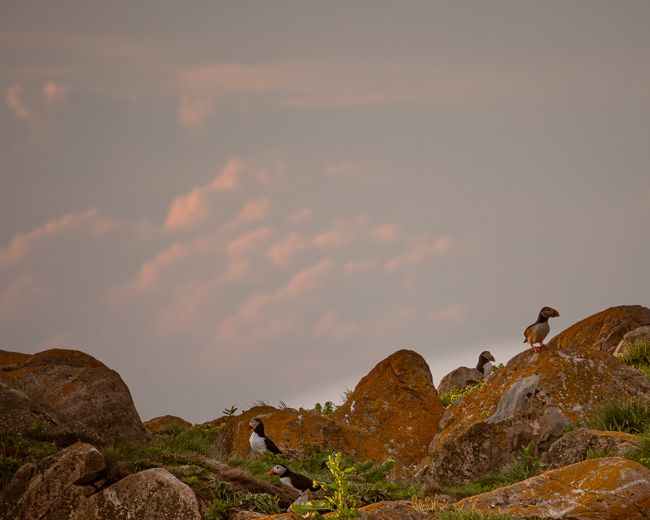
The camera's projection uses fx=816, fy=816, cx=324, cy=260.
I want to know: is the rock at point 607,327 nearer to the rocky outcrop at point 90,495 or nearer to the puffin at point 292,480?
the puffin at point 292,480

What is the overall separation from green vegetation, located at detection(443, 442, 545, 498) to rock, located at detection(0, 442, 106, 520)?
7.18m

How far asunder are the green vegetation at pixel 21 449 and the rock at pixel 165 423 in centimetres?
1444

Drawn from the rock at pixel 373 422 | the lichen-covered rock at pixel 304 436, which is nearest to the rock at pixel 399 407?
the rock at pixel 373 422

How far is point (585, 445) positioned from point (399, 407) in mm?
10813

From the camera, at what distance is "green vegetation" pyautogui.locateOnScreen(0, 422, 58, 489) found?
14.6 meters

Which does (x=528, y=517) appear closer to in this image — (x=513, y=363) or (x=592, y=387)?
(x=592, y=387)

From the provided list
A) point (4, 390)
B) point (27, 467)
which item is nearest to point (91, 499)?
point (27, 467)

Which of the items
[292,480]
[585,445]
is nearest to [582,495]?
[585,445]

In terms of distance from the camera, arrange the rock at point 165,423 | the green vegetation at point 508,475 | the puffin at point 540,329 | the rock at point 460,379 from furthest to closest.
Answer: the rock at point 460,379, the rock at point 165,423, the puffin at point 540,329, the green vegetation at point 508,475

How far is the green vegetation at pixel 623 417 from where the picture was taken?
57.2ft

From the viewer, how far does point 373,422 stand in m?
25.9

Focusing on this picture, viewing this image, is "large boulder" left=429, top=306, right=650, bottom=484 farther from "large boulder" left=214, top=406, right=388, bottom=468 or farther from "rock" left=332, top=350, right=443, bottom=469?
"large boulder" left=214, top=406, right=388, bottom=468

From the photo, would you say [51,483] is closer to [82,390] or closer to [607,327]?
[82,390]

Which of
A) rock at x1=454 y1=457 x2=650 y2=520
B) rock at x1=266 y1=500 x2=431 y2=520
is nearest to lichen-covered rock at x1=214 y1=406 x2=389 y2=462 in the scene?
rock at x1=454 y1=457 x2=650 y2=520
